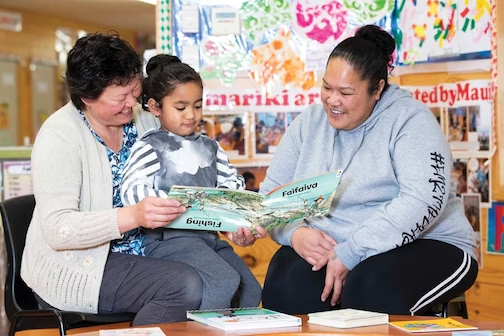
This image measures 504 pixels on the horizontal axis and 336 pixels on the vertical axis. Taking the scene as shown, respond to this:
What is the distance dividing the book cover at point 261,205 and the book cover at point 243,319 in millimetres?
329

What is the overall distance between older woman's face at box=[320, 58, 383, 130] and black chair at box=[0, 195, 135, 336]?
Answer: 3.05ft

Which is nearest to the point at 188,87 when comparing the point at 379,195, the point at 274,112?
the point at 379,195

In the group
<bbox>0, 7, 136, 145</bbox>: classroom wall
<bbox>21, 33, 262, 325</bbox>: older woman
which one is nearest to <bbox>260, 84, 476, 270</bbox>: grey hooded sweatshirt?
<bbox>21, 33, 262, 325</bbox>: older woman

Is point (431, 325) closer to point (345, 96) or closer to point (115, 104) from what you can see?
point (345, 96)

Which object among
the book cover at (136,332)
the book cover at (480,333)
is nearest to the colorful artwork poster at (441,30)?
the book cover at (480,333)

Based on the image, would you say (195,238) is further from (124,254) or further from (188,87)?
(188,87)

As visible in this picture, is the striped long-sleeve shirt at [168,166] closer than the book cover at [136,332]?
No

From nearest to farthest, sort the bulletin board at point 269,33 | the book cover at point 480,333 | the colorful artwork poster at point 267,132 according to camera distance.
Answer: the book cover at point 480,333, the bulletin board at point 269,33, the colorful artwork poster at point 267,132

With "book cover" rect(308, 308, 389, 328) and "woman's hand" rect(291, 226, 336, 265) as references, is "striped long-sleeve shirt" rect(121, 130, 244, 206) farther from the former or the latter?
"book cover" rect(308, 308, 389, 328)

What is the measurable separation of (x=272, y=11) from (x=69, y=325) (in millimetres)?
2119

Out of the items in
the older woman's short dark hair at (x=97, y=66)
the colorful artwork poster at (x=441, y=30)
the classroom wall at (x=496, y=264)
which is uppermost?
the colorful artwork poster at (x=441, y=30)

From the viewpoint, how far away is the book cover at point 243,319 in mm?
1863

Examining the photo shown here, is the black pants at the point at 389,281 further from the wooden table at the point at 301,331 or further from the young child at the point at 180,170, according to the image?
the wooden table at the point at 301,331

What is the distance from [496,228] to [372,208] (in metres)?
1.20
